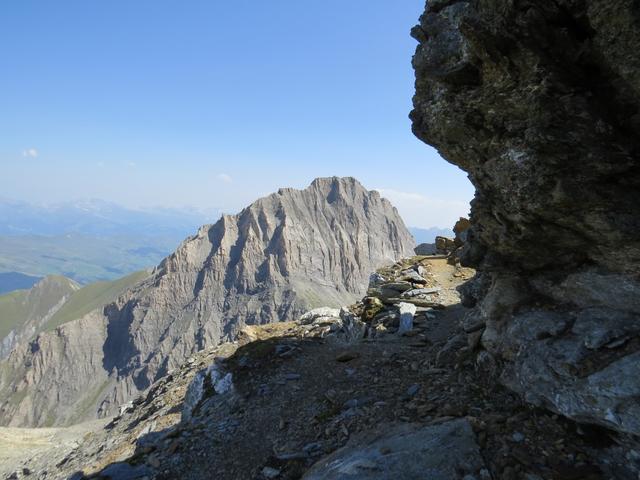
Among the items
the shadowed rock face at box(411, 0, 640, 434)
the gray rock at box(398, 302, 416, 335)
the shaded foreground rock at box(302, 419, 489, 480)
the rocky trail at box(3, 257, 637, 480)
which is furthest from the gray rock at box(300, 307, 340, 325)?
the shadowed rock face at box(411, 0, 640, 434)

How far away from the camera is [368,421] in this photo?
15.5m

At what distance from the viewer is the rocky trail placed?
11305 millimetres

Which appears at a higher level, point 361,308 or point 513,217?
point 513,217

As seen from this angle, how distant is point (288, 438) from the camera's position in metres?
16.8

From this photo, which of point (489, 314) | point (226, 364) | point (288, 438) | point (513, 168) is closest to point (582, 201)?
point (513, 168)

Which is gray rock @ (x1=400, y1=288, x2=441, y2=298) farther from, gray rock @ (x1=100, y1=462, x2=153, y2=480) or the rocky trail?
gray rock @ (x1=100, y1=462, x2=153, y2=480)

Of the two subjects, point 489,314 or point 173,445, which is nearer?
point 489,314

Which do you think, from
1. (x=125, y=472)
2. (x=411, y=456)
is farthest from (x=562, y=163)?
(x=125, y=472)

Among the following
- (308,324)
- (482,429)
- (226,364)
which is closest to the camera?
(482,429)

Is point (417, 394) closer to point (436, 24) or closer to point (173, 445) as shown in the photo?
point (173, 445)

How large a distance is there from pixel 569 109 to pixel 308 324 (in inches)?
1121

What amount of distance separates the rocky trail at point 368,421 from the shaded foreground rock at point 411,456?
0.04 meters

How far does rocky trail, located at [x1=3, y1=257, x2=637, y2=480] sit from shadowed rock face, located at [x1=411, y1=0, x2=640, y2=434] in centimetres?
127

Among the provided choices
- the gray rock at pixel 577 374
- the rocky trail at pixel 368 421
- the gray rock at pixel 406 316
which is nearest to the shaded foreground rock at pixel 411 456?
the rocky trail at pixel 368 421
